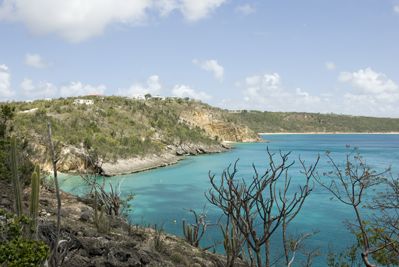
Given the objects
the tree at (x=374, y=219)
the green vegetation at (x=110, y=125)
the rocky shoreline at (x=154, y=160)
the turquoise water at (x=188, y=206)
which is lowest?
the turquoise water at (x=188, y=206)

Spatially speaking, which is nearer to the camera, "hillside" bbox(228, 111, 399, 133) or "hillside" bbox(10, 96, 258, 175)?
"hillside" bbox(10, 96, 258, 175)

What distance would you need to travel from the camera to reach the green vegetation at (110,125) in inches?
1583

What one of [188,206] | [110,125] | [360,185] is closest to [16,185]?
[360,185]

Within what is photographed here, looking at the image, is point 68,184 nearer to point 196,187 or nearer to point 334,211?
point 196,187

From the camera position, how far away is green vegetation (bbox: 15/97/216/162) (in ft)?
132

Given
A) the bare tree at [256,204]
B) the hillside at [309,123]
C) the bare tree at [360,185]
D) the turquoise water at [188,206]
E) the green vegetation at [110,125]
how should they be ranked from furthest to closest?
the hillside at [309,123] < the green vegetation at [110,125] < the turquoise water at [188,206] < the bare tree at [256,204] < the bare tree at [360,185]

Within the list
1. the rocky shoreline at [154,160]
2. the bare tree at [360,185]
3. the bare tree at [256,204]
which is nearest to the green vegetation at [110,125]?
the rocky shoreline at [154,160]

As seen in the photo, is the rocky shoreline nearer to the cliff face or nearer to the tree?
the cliff face

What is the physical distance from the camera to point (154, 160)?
150 feet

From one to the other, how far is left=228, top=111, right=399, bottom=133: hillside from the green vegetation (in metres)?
101

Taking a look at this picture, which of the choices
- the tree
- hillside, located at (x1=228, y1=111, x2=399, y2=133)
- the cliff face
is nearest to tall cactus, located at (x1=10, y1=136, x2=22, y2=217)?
the tree

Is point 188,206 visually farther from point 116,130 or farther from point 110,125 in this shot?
point 110,125

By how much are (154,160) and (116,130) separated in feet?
24.2

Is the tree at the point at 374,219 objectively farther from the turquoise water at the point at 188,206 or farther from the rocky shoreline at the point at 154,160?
the rocky shoreline at the point at 154,160
